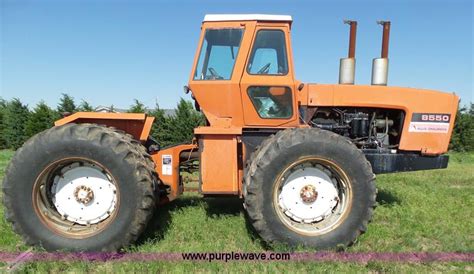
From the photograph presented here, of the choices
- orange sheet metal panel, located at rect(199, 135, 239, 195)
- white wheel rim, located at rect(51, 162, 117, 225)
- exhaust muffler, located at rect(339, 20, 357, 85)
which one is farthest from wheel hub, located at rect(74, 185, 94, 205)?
exhaust muffler, located at rect(339, 20, 357, 85)

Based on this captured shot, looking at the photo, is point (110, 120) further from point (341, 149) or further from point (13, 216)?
point (341, 149)

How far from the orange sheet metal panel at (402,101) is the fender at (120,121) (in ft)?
7.07

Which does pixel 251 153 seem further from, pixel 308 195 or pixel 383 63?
pixel 383 63

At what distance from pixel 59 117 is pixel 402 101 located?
63.5 feet

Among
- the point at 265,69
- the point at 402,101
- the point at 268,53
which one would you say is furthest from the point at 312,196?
the point at 402,101

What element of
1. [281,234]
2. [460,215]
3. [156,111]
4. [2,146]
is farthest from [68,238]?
[2,146]

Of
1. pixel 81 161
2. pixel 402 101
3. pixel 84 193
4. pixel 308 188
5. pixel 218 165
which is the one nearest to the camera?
pixel 81 161

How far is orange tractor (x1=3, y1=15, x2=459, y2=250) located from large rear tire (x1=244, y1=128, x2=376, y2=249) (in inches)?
0.4

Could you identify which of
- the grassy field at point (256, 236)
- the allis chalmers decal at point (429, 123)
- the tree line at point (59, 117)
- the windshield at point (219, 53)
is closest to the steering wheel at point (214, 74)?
the windshield at point (219, 53)

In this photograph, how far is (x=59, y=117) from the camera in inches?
811

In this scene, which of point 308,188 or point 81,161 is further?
point 308,188

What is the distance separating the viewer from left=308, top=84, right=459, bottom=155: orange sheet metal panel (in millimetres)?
5086

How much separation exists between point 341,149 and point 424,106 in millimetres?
1727

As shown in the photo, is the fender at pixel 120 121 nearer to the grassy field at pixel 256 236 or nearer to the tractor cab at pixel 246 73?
the tractor cab at pixel 246 73
